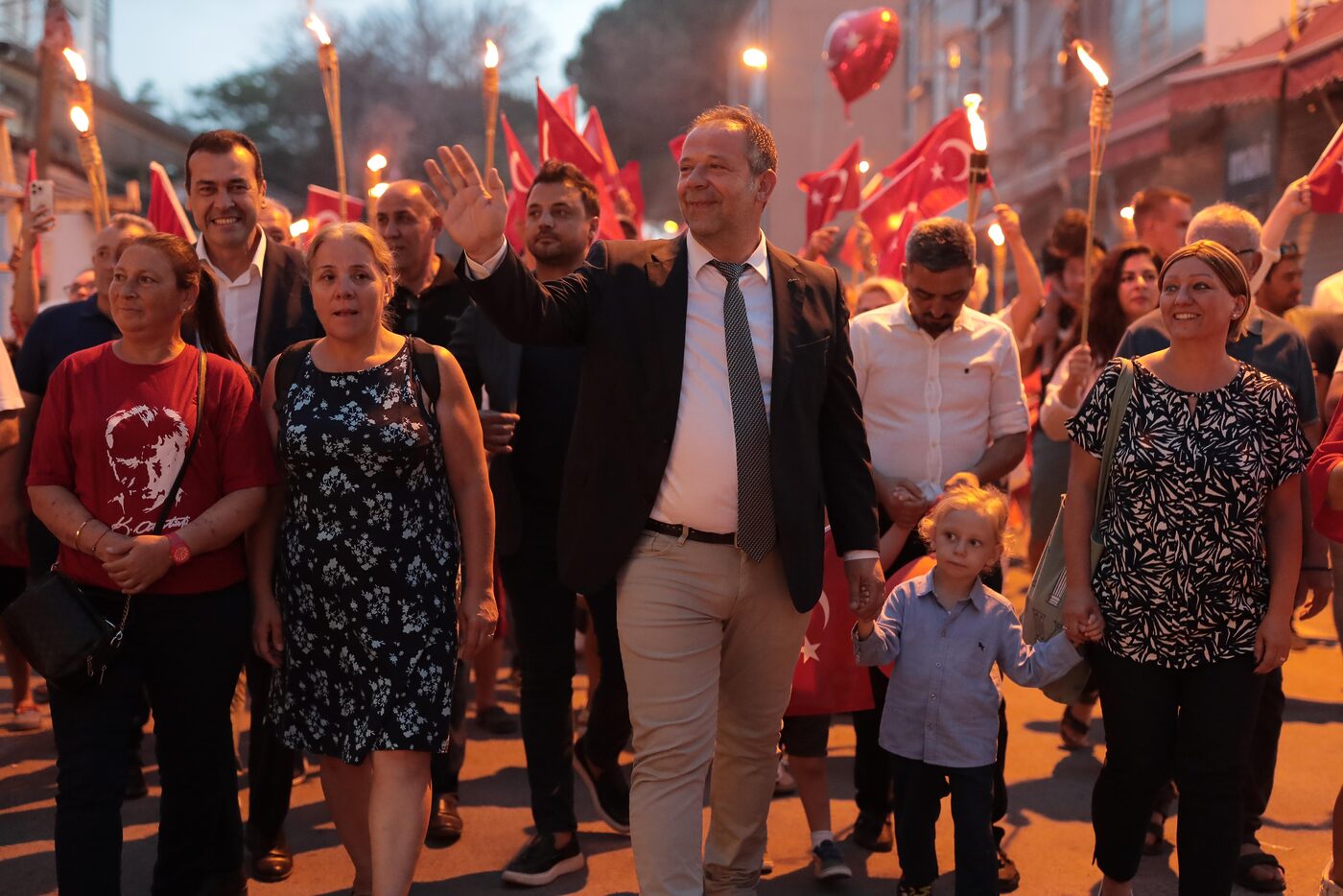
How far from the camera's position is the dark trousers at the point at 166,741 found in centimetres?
384

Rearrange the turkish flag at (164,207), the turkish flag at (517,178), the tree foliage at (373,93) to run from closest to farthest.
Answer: the turkish flag at (164,207) < the turkish flag at (517,178) < the tree foliage at (373,93)

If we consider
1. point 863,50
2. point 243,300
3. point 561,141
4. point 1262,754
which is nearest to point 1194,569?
point 1262,754

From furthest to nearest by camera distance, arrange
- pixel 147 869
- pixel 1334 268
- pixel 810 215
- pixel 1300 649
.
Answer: pixel 1334 268 → pixel 810 215 → pixel 1300 649 → pixel 147 869

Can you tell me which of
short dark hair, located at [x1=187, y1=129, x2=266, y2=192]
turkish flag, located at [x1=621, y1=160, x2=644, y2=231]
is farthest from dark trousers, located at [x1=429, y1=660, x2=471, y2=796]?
turkish flag, located at [x1=621, y1=160, x2=644, y2=231]

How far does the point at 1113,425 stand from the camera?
4.21 meters

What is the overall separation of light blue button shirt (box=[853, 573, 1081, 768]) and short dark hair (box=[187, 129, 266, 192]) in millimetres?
2676

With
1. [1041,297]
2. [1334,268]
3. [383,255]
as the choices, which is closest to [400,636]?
[383,255]

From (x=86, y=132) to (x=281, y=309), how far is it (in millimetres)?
1859

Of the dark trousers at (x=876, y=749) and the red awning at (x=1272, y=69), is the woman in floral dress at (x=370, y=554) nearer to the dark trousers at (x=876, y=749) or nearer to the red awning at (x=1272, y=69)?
the dark trousers at (x=876, y=749)

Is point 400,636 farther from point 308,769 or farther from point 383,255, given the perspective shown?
point 308,769

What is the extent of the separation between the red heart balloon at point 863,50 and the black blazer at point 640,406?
1129 centimetres

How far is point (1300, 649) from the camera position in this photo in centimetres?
851

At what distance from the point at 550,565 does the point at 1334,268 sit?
10.7 m

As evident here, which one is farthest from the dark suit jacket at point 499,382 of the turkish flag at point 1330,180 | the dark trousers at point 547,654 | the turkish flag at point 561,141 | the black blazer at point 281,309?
the turkish flag at point 561,141
